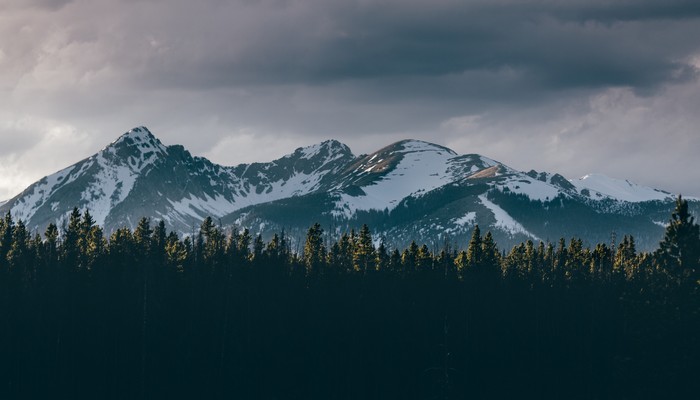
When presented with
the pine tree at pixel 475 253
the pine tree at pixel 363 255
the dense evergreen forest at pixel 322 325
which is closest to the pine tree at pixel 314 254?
the dense evergreen forest at pixel 322 325

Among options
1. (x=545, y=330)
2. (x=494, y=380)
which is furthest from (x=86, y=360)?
(x=545, y=330)

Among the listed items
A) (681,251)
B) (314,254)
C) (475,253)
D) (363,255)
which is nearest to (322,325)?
(363,255)

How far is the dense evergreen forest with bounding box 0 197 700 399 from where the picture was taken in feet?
420

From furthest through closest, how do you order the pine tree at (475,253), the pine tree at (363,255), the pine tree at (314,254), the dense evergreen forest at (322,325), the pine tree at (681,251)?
the pine tree at (475,253) < the pine tree at (363,255) < the pine tree at (314,254) < the pine tree at (681,251) < the dense evergreen forest at (322,325)

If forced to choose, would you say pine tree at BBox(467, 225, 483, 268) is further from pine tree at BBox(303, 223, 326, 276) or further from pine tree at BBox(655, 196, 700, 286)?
pine tree at BBox(655, 196, 700, 286)

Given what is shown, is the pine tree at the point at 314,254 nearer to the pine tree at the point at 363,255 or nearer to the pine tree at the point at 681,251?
the pine tree at the point at 363,255

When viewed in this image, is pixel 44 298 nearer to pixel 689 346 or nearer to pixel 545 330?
pixel 545 330

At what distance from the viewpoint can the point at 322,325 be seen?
142 metres

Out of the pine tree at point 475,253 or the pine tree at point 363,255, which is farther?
the pine tree at point 475,253

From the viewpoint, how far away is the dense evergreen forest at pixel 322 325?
420 ft

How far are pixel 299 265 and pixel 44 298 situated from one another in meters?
40.1

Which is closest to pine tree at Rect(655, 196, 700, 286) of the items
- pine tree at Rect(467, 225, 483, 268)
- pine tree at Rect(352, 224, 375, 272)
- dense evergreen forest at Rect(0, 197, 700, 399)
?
dense evergreen forest at Rect(0, 197, 700, 399)

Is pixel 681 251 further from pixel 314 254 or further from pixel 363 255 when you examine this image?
pixel 314 254

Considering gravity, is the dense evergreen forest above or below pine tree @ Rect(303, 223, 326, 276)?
below
